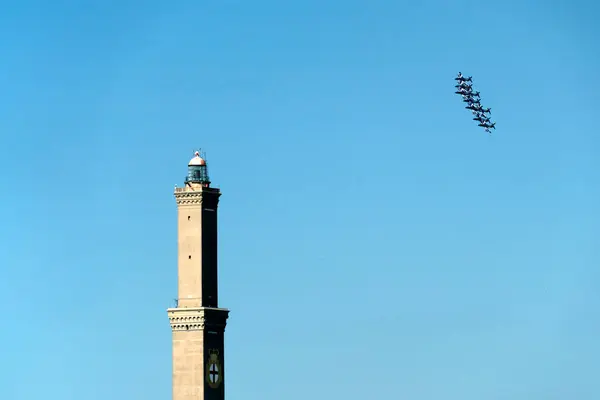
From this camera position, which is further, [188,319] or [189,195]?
[189,195]

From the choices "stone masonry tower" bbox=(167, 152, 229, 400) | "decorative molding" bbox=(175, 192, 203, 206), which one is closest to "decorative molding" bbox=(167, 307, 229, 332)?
"stone masonry tower" bbox=(167, 152, 229, 400)

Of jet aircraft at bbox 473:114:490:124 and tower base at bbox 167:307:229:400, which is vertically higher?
jet aircraft at bbox 473:114:490:124

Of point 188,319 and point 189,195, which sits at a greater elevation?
point 189,195

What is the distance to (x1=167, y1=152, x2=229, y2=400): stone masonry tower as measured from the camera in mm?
171000

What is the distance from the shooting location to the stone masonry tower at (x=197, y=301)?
171000 mm

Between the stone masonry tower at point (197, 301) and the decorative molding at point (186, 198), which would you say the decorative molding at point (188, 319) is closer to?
the stone masonry tower at point (197, 301)

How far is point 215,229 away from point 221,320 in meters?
11.6

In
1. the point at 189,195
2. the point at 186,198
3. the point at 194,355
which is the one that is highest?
the point at 189,195

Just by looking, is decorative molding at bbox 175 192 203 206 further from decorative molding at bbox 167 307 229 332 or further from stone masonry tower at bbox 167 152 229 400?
decorative molding at bbox 167 307 229 332

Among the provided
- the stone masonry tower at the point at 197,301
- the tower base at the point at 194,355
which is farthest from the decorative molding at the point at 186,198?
the tower base at the point at 194,355

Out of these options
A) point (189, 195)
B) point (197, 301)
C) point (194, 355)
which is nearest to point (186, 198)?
point (189, 195)

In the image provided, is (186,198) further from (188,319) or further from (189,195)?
(188,319)

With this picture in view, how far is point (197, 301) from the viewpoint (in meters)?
173

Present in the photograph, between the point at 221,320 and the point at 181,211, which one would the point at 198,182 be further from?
the point at 221,320
